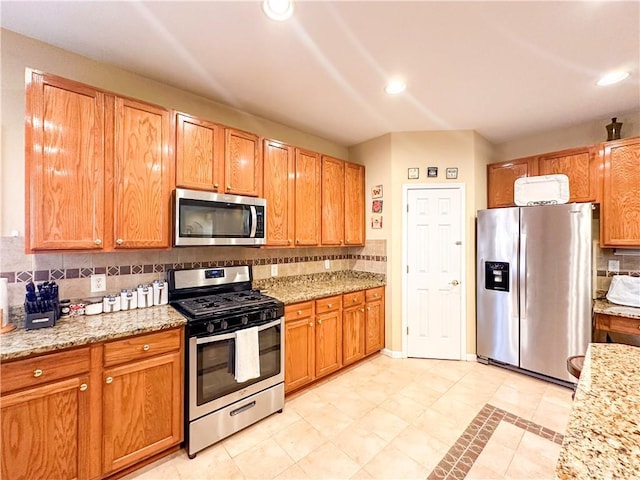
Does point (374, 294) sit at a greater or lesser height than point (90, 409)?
greater

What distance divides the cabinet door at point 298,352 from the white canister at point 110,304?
1.27m

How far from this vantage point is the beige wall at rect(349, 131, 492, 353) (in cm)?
336

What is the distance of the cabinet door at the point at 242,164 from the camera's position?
245 centimetres

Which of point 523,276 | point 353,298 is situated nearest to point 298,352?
point 353,298

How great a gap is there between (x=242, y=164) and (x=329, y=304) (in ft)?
5.21

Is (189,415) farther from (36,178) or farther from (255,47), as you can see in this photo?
(255,47)

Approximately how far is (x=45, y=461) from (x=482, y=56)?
361 cm

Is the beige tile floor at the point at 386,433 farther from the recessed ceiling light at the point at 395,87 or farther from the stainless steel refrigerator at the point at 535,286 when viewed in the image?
the recessed ceiling light at the point at 395,87

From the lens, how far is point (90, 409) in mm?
1569

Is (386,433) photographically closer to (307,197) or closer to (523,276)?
(523,276)

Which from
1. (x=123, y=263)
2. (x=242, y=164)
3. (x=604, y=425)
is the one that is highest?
(x=242, y=164)

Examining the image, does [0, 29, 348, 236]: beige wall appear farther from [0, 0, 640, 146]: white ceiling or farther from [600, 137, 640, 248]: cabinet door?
[600, 137, 640, 248]: cabinet door

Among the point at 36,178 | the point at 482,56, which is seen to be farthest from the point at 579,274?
the point at 36,178

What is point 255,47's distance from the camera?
192cm
